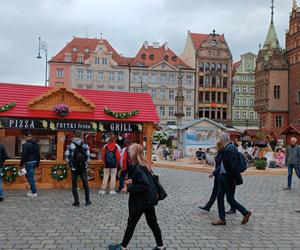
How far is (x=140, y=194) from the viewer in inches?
199

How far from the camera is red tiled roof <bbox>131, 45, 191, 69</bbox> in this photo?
205 feet

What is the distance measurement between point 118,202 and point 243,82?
210 feet

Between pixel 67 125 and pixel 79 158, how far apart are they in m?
3.39

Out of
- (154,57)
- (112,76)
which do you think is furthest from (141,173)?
(154,57)

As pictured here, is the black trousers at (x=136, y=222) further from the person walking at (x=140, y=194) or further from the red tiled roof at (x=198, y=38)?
the red tiled roof at (x=198, y=38)

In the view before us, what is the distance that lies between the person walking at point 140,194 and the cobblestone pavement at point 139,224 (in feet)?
1.98

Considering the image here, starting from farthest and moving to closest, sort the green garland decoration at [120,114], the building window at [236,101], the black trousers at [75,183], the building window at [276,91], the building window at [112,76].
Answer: the building window at [236,101] → the building window at [112,76] → the building window at [276,91] → the green garland decoration at [120,114] → the black trousers at [75,183]

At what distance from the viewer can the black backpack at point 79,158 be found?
8.62 meters

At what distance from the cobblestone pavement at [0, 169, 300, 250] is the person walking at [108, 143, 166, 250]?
23.7 inches

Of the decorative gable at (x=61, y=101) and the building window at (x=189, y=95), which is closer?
the decorative gable at (x=61, y=101)

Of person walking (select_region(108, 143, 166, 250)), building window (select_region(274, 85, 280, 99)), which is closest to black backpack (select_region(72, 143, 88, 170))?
person walking (select_region(108, 143, 166, 250))

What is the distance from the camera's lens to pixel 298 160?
1175 cm

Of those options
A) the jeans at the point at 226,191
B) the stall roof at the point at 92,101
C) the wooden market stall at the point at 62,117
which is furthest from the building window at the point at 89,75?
the jeans at the point at 226,191

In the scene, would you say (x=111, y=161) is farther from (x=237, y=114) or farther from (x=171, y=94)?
(x=237, y=114)
